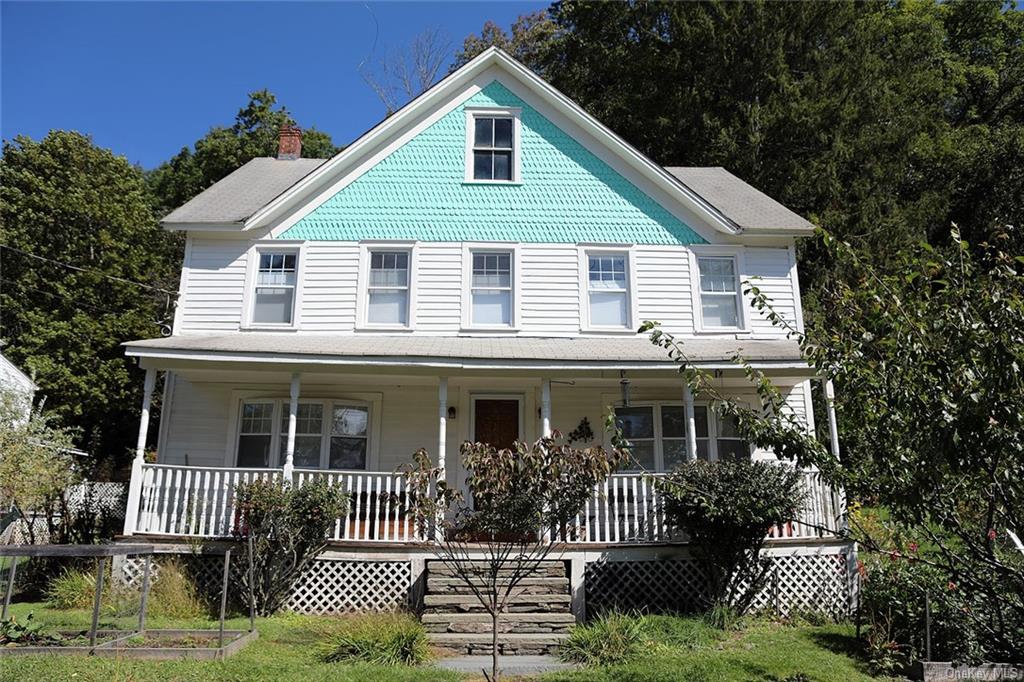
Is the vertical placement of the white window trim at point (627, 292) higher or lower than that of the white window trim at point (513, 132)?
lower

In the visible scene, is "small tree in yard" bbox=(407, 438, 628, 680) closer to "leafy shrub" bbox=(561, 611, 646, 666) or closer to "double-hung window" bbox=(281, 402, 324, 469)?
"leafy shrub" bbox=(561, 611, 646, 666)

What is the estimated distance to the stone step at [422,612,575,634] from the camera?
938cm

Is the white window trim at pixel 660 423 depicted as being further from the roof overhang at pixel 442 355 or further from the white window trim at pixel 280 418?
the white window trim at pixel 280 418

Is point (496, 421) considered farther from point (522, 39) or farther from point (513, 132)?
point (522, 39)

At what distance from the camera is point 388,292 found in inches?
565

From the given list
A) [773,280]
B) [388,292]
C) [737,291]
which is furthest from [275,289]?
[773,280]

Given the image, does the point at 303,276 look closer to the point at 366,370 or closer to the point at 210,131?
the point at 366,370

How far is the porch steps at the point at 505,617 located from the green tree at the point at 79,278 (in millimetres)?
21972

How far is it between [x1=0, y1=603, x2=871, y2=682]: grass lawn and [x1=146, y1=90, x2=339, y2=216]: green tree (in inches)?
1007

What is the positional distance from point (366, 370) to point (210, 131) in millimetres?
27757

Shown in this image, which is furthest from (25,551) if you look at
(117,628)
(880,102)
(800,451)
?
(880,102)

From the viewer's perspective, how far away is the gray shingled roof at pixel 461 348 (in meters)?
12.0

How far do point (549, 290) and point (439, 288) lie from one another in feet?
7.15

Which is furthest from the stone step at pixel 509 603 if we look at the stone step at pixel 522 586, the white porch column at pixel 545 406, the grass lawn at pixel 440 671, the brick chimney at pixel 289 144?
the brick chimney at pixel 289 144
